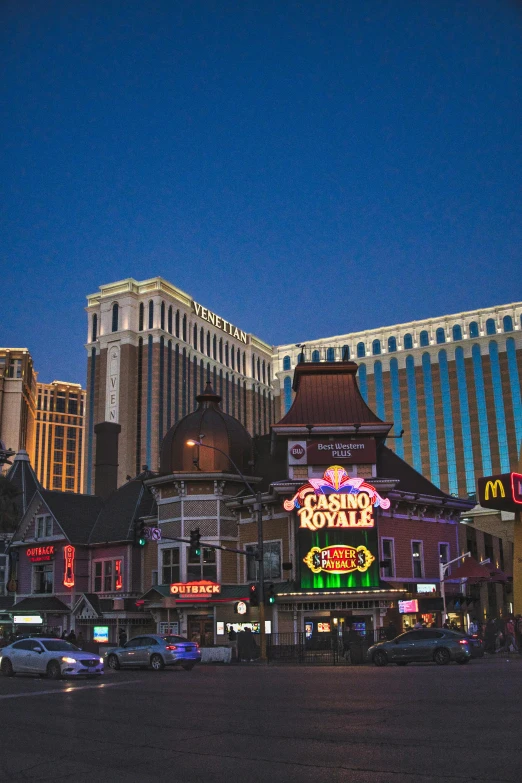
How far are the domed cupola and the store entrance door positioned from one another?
8.23m

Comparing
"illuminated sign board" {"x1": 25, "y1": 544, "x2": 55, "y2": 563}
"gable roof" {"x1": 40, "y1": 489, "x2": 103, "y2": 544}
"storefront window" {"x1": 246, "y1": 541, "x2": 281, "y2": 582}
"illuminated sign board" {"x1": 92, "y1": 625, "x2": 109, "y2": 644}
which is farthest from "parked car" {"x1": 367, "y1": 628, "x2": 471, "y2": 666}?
"illuminated sign board" {"x1": 25, "y1": 544, "x2": 55, "y2": 563}

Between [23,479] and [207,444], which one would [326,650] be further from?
[23,479]

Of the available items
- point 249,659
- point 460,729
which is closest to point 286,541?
point 249,659

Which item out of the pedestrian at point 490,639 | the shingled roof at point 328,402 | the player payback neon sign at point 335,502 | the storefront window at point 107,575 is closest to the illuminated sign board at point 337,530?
the player payback neon sign at point 335,502

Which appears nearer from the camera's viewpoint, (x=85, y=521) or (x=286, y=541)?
(x=286, y=541)

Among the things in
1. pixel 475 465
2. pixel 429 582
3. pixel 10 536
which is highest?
pixel 475 465

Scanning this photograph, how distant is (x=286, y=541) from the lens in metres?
41.3

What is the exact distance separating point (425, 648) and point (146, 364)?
444ft

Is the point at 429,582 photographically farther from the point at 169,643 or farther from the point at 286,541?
the point at 169,643

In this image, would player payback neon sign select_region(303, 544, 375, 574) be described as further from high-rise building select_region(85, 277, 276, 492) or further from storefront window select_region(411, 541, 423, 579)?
high-rise building select_region(85, 277, 276, 492)

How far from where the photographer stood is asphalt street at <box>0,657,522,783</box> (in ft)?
29.0

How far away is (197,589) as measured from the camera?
138 ft

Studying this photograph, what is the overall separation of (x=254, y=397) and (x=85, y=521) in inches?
5509

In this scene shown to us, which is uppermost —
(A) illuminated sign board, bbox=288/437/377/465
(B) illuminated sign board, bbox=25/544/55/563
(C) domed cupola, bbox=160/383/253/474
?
(C) domed cupola, bbox=160/383/253/474
